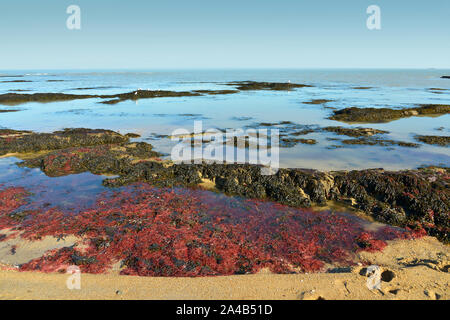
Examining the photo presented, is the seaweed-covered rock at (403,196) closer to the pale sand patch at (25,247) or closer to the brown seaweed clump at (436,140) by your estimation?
the brown seaweed clump at (436,140)

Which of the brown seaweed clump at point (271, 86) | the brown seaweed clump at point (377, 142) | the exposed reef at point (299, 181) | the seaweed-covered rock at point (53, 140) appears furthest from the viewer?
the brown seaweed clump at point (271, 86)

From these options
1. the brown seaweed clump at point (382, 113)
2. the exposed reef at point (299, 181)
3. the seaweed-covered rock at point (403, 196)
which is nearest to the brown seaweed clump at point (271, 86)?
the brown seaweed clump at point (382, 113)

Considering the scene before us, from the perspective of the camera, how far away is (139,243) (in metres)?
8.02

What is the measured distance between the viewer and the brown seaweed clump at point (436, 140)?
19141mm

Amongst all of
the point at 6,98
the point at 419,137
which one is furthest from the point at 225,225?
the point at 6,98

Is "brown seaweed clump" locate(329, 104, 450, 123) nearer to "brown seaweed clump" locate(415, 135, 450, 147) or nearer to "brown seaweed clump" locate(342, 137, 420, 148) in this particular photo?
"brown seaweed clump" locate(415, 135, 450, 147)

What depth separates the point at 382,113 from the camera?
30.6m

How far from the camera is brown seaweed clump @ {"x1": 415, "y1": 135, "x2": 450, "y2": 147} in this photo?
754 inches

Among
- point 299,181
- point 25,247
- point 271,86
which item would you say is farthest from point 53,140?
point 271,86

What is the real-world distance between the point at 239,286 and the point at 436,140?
72.4ft

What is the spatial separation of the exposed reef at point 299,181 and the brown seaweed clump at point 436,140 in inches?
279

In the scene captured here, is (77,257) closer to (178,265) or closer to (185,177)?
(178,265)

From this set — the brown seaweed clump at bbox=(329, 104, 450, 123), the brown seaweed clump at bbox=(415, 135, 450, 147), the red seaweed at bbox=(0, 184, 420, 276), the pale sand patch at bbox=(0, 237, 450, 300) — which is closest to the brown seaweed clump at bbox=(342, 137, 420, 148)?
the brown seaweed clump at bbox=(415, 135, 450, 147)
